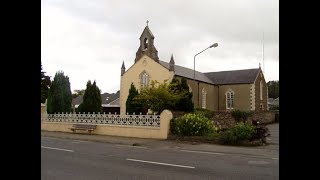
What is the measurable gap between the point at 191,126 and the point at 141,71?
96.2 feet

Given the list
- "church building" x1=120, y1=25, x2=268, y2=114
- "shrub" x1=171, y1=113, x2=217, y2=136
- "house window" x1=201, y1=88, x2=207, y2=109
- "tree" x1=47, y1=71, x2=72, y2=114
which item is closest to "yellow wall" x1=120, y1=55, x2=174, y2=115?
"church building" x1=120, y1=25, x2=268, y2=114

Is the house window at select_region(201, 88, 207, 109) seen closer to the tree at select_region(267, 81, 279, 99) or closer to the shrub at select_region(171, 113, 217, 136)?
the tree at select_region(267, 81, 279, 99)

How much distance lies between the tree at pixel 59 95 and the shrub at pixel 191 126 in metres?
14.2

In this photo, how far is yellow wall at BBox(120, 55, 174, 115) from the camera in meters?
44.5

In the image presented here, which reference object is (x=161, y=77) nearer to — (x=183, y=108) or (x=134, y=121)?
(x=183, y=108)

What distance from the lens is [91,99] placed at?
1177 inches

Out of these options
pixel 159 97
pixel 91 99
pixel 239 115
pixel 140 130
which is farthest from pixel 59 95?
pixel 239 115

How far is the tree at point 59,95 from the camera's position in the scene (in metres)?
29.8

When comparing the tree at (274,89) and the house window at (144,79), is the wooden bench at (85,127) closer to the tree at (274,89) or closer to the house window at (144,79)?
the tree at (274,89)

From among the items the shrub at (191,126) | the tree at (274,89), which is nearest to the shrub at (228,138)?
the shrub at (191,126)
